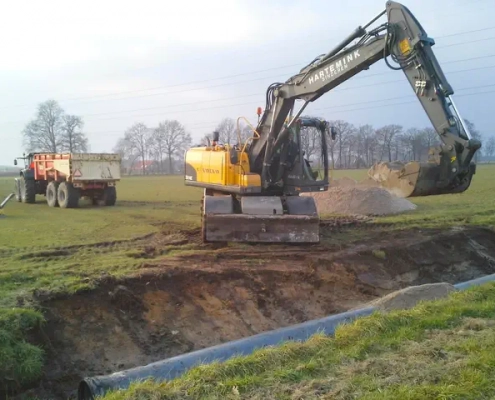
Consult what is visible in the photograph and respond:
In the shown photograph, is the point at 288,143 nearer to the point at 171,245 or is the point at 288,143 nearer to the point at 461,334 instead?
the point at 171,245

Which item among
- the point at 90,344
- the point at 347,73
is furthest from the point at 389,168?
the point at 90,344

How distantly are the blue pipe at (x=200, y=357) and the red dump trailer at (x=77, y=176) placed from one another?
1564cm

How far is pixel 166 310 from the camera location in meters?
7.74

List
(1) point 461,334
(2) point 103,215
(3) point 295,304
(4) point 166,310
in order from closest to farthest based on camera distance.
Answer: (1) point 461,334, (4) point 166,310, (3) point 295,304, (2) point 103,215

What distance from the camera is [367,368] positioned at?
14.4 ft

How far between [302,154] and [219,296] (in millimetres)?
4739

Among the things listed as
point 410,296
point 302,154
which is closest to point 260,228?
point 302,154

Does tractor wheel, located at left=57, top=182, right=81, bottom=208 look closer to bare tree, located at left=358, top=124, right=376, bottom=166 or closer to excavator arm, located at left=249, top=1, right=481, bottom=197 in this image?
excavator arm, located at left=249, top=1, right=481, bottom=197

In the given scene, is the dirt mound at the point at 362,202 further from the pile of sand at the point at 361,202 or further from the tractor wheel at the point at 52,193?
the tractor wheel at the point at 52,193

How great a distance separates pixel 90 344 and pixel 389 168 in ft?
60.4

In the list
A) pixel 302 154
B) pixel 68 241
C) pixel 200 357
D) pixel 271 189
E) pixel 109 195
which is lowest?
pixel 200 357

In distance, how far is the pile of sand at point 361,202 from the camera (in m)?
18.1

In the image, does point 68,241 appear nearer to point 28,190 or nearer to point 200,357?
point 200,357

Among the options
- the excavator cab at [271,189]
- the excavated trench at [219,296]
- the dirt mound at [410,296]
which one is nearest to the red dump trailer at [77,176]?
the excavator cab at [271,189]
